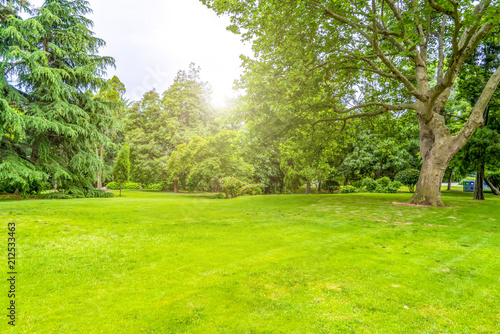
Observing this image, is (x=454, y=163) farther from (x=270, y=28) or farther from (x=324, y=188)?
(x=324, y=188)

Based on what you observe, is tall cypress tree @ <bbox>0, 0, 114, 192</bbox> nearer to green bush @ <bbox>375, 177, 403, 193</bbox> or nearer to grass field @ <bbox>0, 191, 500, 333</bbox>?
grass field @ <bbox>0, 191, 500, 333</bbox>

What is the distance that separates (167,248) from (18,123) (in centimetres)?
1295

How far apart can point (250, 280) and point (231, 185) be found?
58.6ft

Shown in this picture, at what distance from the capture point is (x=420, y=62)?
37.4 feet

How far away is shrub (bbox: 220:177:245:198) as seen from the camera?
21.3 m

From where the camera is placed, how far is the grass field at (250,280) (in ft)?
8.54

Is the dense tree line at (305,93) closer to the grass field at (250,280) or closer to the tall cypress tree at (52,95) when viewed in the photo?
the tall cypress tree at (52,95)

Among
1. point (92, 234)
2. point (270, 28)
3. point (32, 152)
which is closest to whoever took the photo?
point (92, 234)


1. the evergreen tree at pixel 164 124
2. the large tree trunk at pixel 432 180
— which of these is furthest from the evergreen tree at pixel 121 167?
the large tree trunk at pixel 432 180

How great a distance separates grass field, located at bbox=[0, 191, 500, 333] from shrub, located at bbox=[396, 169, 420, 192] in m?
Answer: 15.6

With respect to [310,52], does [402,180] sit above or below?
below

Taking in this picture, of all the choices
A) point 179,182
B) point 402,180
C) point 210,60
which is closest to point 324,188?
point 402,180

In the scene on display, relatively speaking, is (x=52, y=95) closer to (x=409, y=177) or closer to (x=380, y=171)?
(x=380, y=171)

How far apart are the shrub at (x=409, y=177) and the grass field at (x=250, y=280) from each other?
1560 centimetres
